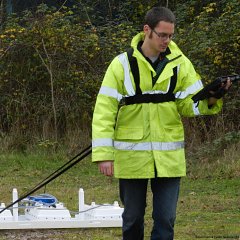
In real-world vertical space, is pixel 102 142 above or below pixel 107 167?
above

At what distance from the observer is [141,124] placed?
5.54 m

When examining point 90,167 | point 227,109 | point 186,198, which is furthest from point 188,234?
point 227,109

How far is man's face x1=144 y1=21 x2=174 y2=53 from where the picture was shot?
216 inches

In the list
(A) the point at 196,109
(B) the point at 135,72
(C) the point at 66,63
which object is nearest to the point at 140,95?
(B) the point at 135,72

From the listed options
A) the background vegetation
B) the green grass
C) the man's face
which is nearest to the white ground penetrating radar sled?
the green grass

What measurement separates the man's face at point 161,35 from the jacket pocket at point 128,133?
575 millimetres

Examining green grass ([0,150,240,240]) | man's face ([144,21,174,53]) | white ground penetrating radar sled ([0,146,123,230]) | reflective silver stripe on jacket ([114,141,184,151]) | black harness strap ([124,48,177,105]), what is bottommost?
green grass ([0,150,240,240])

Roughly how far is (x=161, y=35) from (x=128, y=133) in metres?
0.70

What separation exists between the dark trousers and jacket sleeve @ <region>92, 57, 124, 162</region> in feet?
1.04

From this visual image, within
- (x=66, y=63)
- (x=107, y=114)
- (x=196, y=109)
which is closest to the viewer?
(x=107, y=114)

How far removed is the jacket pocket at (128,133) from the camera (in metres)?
5.54

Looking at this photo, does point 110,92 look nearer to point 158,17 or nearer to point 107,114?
point 107,114

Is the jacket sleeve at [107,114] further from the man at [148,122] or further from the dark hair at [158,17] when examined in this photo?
the dark hair at [158,17]

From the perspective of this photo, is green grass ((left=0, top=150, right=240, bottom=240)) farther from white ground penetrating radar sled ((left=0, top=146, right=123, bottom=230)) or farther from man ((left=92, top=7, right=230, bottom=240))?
man ((left=92, top=7, right=230, bottom=240))
